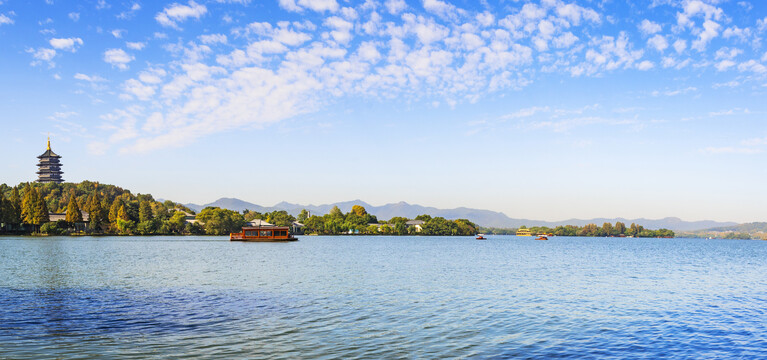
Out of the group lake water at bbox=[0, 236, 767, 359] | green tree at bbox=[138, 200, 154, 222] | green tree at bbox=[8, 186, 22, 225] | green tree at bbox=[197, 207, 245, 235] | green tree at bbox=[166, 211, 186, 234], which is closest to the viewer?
lake water at bbox=[0, 236, 767, 359]

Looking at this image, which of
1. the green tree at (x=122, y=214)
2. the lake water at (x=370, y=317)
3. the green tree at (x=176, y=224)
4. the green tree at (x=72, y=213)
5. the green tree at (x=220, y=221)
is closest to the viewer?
the lake water at (x=370, y=317)

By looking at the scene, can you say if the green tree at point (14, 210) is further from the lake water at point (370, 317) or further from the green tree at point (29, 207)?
the lake water at point (370, 317)

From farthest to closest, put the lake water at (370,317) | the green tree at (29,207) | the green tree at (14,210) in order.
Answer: the green tree at (29,207) < the green tree at (14,210) < the lake water at (370,317)

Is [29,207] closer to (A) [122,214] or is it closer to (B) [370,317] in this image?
(A) [122,214]

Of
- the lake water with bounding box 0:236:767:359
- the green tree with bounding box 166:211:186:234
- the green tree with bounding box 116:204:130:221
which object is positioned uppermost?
the green tree with bounding box 116:204:130:221

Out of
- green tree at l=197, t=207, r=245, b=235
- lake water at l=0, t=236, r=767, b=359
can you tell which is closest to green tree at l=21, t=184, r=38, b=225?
green tree at l=197, t=207, r=245, b=235

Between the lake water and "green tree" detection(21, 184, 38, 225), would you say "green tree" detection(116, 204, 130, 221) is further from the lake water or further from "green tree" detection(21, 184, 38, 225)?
the lake water

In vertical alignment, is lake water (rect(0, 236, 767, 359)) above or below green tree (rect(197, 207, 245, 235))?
below

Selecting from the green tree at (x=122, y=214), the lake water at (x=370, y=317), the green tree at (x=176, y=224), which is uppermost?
the green tree at (x=122, y=214)

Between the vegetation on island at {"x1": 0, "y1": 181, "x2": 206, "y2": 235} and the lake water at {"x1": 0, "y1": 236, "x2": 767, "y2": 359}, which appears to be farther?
the vegetation on island at {"x1": 0, "y1": 181, "x2": 206, "y2": 235}

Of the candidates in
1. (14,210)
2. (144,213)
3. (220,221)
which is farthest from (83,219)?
(220,221)

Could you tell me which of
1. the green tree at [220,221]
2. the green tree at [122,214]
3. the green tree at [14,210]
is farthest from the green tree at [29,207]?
the green tree at [220,221]

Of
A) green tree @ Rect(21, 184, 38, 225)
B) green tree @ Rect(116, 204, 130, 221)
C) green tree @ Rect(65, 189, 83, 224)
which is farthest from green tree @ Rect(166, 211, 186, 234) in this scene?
green tree @ Rect(21, 184, 38, 225)

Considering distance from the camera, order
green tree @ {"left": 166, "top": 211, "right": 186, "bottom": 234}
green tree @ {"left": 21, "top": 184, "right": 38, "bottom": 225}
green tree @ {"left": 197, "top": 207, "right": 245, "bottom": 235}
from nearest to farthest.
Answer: green tree @ {"left": 21, "top": 184, "right": 38, "bottom": 225} → green tree @ {"left": 166, "top": 211, "right": 186, "bottom": 234} → green tree @ {"left": 197, "top": 207, "right": 245, "bottom": 235}
